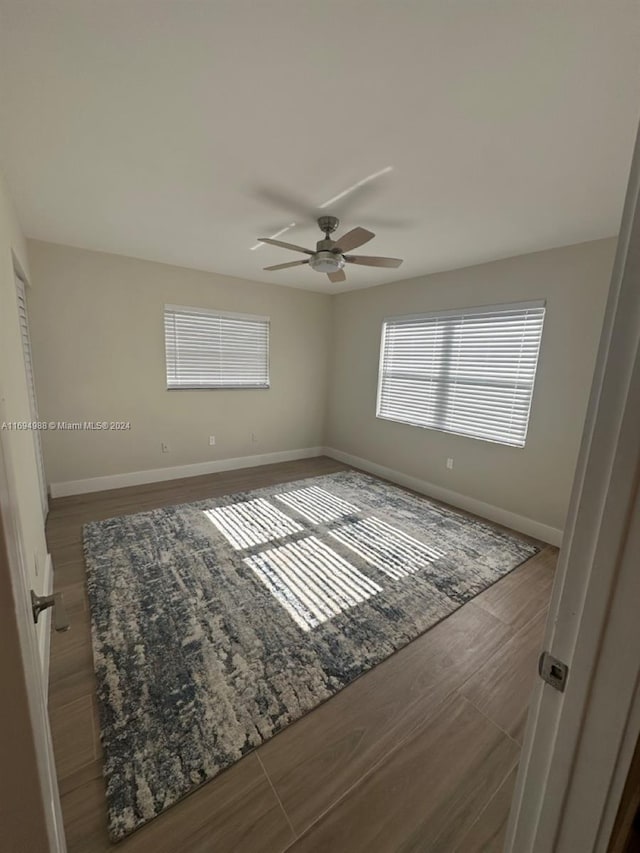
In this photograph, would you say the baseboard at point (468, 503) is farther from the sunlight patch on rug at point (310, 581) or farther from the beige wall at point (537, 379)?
the sunlight patch on rug at point (310, 581)

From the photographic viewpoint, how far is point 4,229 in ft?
6.32

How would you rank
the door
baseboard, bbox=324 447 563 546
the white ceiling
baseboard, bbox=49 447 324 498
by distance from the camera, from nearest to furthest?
the door → the white ceiling → baseboard, bbox=324 447 563 546 → baseboard, bbox=49 447 324 498

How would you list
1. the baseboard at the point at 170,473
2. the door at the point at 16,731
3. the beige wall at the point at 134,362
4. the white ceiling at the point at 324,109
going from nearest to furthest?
the door at the point at 16,731
the white ceiling at the point at 324,109
the beige wall at the point at 134,362
the baseboard at the point at 170,473

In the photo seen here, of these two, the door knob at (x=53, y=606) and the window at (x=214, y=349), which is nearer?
the door knob at (x=53, y=606)

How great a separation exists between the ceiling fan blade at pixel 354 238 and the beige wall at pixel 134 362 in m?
2.40

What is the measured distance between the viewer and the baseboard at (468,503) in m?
3.05

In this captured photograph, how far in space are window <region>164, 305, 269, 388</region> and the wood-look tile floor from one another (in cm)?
282

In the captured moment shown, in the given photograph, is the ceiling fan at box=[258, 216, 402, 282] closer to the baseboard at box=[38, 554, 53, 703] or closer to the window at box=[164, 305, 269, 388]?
the window at box=[164, 305, 269, 388]

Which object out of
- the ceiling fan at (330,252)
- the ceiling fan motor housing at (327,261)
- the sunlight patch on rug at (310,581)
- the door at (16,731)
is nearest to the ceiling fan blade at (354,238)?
the ceiling fan at (330,252)

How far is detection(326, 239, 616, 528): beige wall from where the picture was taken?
2723 mm

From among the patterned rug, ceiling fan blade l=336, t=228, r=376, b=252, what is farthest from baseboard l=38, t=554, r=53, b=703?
ceiling fan blade l=336, t=228, r=376, b=252

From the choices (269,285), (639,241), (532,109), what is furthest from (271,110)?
(269,285)

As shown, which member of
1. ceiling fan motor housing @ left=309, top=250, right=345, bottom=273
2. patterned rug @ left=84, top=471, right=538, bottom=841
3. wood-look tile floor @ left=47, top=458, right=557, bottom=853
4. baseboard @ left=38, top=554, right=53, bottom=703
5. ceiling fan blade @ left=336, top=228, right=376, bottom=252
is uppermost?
ceiling fan blade @ left=336, top=228, right=376, bottom=252

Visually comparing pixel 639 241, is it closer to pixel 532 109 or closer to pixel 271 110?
pixel 532 109
